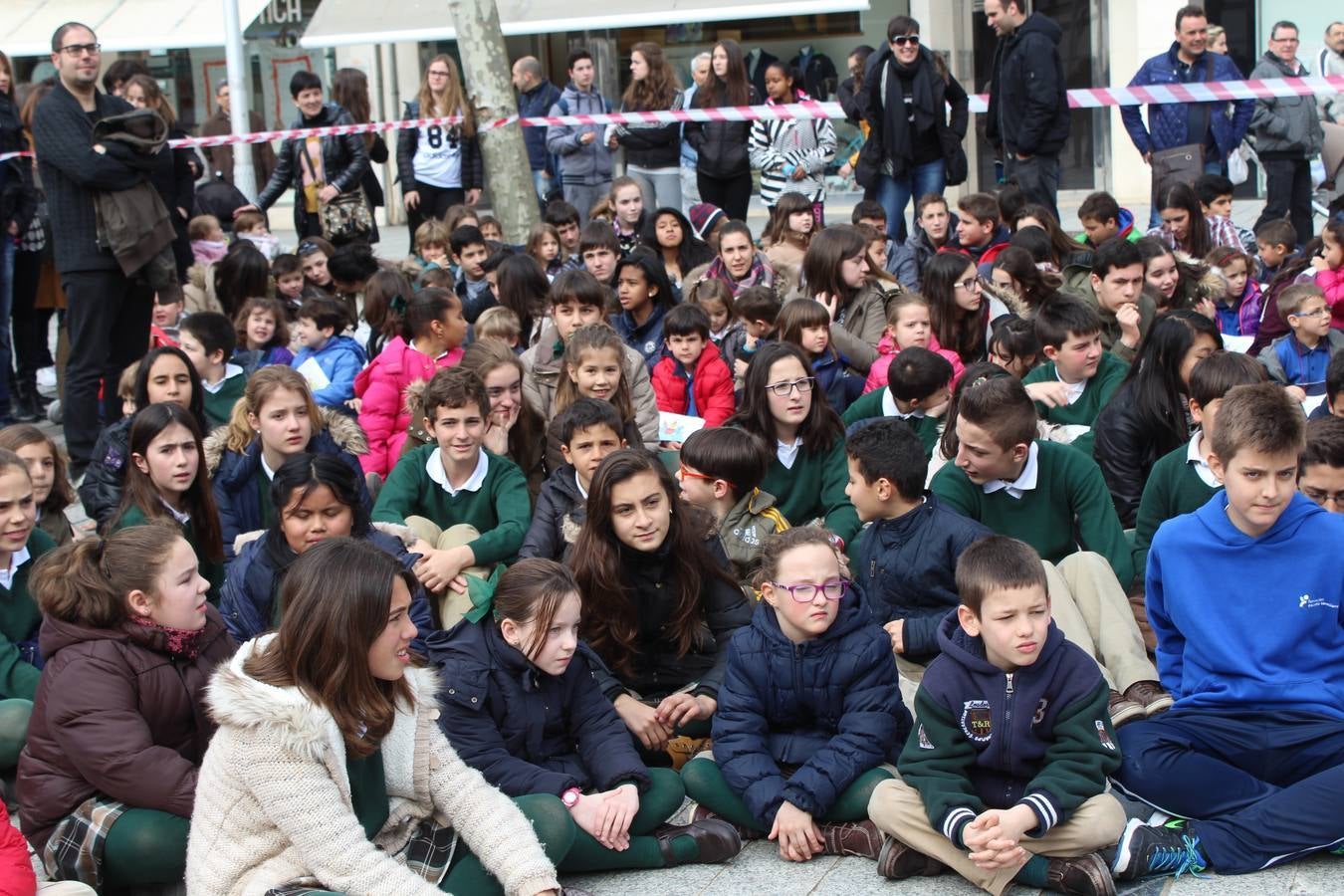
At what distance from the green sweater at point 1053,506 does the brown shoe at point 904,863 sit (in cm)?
149

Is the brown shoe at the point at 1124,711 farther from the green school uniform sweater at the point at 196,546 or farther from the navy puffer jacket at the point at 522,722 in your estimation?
the green school uniform sweater at the point at 196,546

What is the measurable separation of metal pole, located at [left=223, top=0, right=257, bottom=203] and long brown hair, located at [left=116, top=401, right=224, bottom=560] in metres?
8.07

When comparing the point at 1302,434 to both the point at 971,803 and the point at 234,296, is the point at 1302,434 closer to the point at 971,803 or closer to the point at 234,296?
the point at 971,803

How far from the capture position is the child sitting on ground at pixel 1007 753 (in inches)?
149

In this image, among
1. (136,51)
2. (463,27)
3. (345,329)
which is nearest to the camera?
(345,329)

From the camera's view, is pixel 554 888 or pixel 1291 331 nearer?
pixel 554 888

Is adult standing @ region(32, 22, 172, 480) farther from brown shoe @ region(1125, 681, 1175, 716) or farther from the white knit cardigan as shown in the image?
brown shoe @ region(1125, 681, 1175, 716)

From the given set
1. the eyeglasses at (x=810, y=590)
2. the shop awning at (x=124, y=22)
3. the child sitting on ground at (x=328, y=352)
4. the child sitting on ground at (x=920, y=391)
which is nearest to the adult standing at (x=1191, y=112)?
the child sitting on ground at (x=920, y=391)

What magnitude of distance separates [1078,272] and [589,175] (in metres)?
5.52

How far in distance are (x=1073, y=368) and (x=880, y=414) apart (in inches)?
31.8

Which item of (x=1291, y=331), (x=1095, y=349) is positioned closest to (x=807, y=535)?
(x=1095, y=349)

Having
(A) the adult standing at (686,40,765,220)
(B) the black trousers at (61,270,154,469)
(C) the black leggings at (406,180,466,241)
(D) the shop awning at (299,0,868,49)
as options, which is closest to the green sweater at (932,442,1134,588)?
(B) the black trousers at (61,270,154,469)

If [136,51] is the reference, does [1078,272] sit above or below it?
below

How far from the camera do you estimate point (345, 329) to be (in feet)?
28.3
